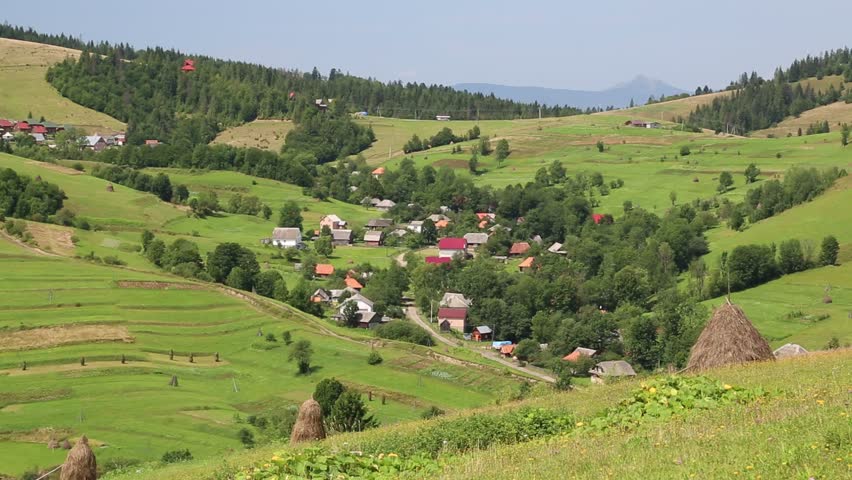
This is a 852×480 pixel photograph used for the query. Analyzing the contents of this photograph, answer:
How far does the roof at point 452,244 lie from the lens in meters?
120

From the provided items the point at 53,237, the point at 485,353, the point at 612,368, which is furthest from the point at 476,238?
Answer: the point at 612,368

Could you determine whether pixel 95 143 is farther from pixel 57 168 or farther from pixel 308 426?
pixel 308 426

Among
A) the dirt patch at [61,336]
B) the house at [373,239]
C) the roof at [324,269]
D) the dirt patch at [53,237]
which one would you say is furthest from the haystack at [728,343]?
the house at [373,239]

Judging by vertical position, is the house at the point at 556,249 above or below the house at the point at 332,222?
below

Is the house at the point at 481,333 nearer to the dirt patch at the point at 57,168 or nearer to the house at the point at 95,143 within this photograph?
the dirt patch at the point at 57,168

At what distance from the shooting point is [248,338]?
70.5m

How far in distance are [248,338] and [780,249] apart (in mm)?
49037

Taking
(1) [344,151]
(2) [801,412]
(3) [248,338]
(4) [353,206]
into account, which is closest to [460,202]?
(4) [353,206]

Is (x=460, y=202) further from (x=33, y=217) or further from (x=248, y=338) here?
(x=248, y=338)

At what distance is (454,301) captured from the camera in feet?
309

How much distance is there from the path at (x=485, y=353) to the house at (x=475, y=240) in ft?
95.0

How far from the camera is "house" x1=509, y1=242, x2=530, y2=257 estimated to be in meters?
122

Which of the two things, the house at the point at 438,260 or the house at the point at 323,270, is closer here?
the house at the point at 323,270

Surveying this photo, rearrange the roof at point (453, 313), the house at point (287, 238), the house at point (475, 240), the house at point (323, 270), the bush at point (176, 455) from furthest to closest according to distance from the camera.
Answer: the house at point (475, 240) → the house at point (287, 238) → the house at point (323, 270) → the roof at point (453, 313) → the bush at point (176, 455)
